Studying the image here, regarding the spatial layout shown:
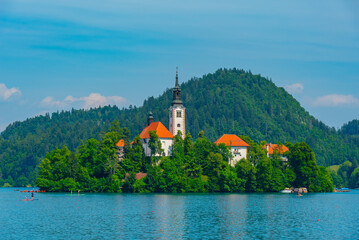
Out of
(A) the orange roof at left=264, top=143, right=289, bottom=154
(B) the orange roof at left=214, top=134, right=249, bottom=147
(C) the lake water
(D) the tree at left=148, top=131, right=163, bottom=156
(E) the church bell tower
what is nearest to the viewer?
(C) the lake water

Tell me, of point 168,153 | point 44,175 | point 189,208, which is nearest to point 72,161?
point 44,175

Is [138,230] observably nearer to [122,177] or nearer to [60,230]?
[60,230]

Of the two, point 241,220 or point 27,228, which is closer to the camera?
point 27,228

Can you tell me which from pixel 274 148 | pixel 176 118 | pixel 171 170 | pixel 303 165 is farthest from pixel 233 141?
pixel 171 170

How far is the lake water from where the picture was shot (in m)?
59.8

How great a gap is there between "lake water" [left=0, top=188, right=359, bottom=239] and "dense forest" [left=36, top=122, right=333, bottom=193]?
140ft

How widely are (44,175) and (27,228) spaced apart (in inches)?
3489

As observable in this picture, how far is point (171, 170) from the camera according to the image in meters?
140

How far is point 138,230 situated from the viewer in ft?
205

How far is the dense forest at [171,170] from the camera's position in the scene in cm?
14212

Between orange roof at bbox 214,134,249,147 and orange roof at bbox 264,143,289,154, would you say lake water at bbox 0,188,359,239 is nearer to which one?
orange roof at bbox 214,134,249,147

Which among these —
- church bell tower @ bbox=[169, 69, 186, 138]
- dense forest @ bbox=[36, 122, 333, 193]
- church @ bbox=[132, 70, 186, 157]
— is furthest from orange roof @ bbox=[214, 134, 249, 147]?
church @ bbox=[132, 70, 186, 157]

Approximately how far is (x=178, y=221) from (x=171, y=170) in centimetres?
6847

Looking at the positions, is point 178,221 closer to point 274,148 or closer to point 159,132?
point 159,132
